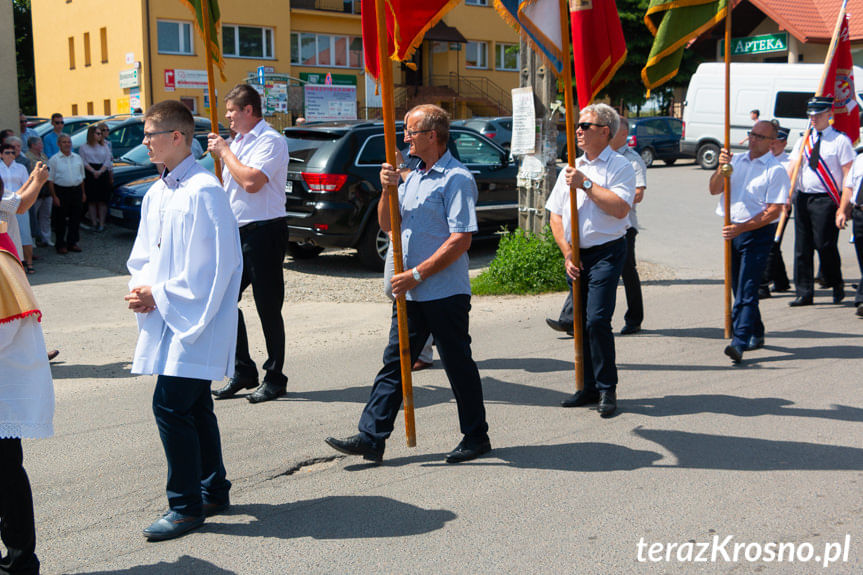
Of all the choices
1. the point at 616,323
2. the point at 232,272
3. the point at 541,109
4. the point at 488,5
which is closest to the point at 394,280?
the point at 232,272

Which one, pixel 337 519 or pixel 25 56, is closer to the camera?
pixel 337 519

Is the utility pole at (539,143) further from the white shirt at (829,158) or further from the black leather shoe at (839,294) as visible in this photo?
the black leather shoe at (839,294)

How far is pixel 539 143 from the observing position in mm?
11008

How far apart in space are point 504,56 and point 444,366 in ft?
152

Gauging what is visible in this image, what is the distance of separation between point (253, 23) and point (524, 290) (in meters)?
33.3

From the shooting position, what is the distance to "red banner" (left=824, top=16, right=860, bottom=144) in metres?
9.54

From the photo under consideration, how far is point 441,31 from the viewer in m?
45.0

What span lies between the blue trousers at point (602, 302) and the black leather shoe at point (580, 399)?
134 mm

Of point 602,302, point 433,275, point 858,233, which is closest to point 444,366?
point 433,275

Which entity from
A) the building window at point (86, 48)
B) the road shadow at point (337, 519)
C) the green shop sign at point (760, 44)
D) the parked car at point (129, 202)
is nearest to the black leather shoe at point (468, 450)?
the road shadow at point (337, 519)

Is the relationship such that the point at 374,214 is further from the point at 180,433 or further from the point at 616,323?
the point at 180,433

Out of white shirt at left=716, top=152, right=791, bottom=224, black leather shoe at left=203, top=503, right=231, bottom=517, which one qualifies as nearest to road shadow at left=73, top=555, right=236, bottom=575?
black leather shoe at left=203, top=503, right=231, bottom=517

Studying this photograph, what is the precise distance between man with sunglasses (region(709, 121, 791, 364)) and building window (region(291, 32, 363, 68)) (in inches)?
1469

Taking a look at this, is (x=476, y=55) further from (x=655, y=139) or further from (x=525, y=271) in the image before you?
(x=525, y=271)
